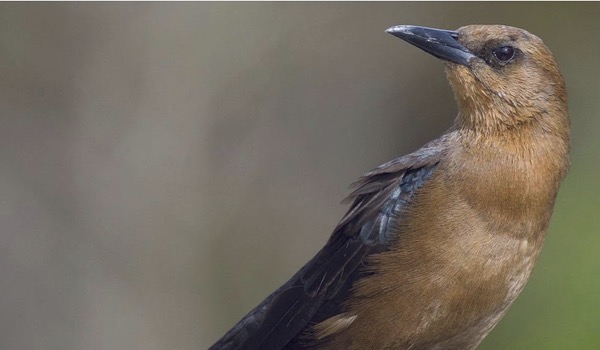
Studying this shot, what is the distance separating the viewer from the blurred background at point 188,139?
8.69m

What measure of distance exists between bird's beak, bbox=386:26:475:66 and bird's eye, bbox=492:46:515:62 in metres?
0.11

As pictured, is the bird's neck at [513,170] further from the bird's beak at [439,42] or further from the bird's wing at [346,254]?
the bird's beak at [439,42]

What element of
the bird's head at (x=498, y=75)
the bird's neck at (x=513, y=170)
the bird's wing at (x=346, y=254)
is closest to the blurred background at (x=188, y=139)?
the bird's head at (x=498, y=75)

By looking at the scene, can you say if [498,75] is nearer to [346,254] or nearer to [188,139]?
[346,254]

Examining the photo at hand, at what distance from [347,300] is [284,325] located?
322 millimetres

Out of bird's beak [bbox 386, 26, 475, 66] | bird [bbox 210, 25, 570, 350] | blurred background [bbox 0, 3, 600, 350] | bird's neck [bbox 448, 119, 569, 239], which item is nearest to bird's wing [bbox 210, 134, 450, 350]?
bird [bbox 210, 25, 570, 350]

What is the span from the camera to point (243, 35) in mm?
8969

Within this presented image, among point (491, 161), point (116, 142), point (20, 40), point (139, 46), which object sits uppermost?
point (20, 40)

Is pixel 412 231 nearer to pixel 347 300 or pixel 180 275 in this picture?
pixel 347 300

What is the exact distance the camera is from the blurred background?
8688 millimetres

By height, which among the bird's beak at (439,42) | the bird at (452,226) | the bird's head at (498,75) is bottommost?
the bird at (452,226)

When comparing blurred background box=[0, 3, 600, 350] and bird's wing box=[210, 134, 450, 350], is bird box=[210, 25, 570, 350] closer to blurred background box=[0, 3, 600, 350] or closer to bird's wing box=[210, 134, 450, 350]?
bird's wing box=[210, 134, 450, 350]

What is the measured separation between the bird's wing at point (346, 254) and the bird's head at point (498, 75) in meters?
0.23

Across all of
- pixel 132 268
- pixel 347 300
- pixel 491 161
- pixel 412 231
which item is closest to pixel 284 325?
pixel 347 300
